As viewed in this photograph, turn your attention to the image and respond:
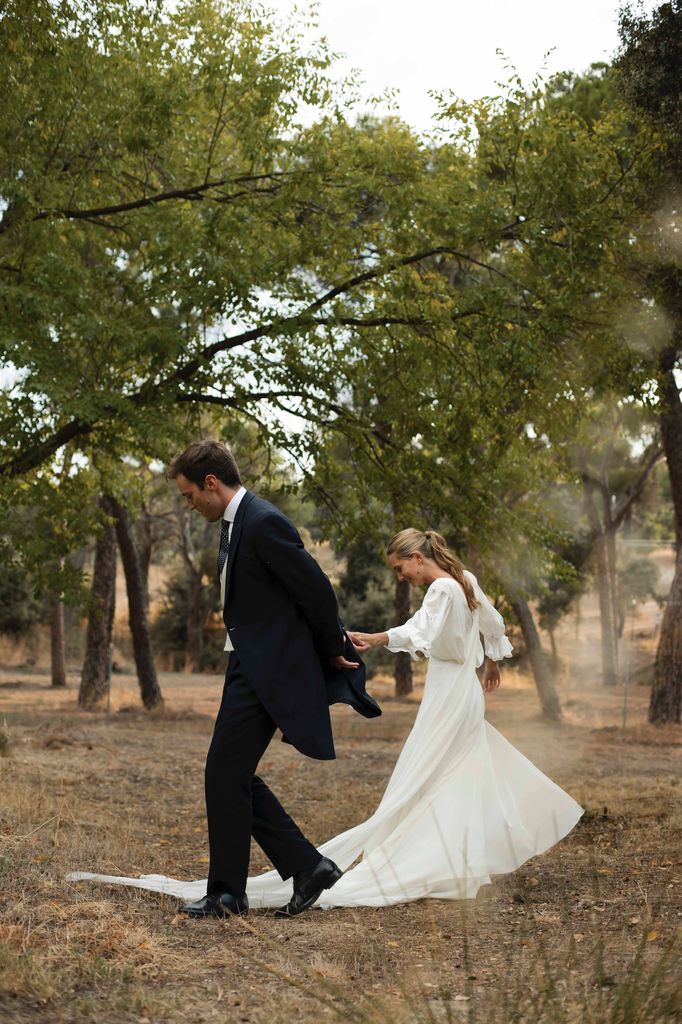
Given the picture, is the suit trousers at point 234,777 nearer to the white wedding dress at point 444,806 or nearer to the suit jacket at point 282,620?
the suit jacket at point 282,620

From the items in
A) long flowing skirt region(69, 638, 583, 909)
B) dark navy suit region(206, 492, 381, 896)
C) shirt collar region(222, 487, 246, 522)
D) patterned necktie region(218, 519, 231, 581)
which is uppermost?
shirt collar region(222, 487, 246, 522)

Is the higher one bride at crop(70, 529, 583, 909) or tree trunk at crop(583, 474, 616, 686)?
tree trunk at crop(583, 474, 616, 686)

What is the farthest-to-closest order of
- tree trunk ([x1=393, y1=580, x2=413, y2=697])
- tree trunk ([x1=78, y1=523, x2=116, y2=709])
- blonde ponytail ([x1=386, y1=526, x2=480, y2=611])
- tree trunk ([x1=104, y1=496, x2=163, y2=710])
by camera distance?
tree trunk ([x1=393, y1=580, x2=413, y2=697]), tree trunk ([x1=78, y1=523, x2=116, y2=709]), tree trunk ([x1=104, y1=496, x2=163, y2=710]), blonde ponytail ([x1=386, y1=526, x2=480, y2=611])

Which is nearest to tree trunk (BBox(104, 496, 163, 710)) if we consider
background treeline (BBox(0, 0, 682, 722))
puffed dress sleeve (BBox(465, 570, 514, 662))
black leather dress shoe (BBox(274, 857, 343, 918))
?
background treeline (BBox(0, 0, 682, 722))

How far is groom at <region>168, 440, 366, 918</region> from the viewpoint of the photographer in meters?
5.33

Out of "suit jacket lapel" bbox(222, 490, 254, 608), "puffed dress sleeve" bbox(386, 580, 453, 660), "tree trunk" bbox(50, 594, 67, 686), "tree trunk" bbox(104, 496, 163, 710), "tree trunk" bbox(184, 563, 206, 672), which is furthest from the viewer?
"tree trunk" bbox(184, 563, 206, 672)

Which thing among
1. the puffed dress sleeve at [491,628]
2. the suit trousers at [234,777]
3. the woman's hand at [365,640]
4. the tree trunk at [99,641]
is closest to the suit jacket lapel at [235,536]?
the suit trousers at [234,777]

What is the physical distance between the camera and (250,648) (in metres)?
5.40

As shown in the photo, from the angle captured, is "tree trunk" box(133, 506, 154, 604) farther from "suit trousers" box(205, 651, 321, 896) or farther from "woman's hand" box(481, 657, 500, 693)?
"suit trousers" box(205, 651, 321, 896)

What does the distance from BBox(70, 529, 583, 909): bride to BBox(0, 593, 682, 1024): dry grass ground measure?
0.57 ft

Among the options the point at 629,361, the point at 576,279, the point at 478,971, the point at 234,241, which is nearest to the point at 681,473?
the point at 629,361

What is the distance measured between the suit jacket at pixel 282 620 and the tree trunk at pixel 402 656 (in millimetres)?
20320

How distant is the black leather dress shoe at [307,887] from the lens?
220 inches

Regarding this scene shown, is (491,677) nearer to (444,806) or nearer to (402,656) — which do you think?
(444,806)
